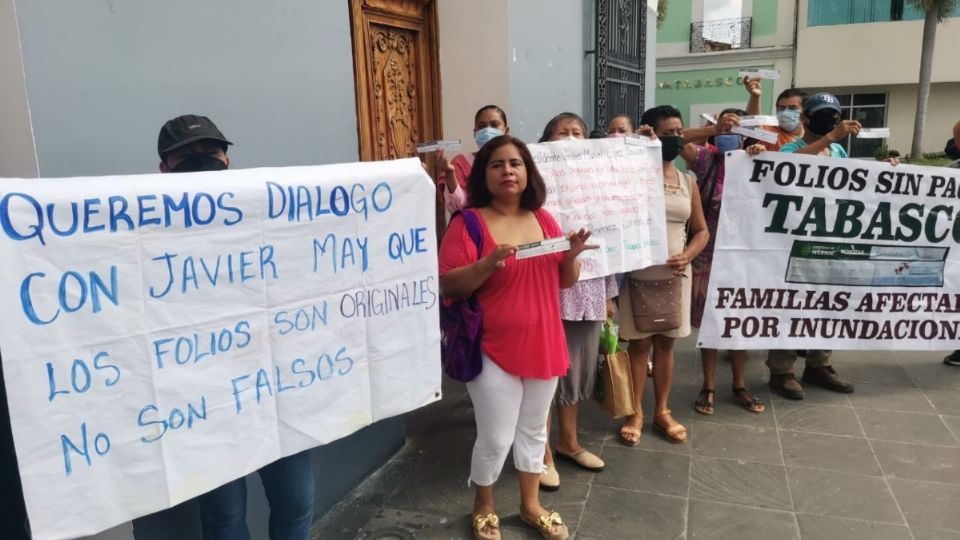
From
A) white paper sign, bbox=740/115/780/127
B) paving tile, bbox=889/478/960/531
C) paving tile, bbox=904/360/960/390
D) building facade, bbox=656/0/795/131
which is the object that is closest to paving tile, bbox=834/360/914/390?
paving tile, bbox=904/360/960/390

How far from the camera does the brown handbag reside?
12.5ft

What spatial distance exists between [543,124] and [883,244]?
286cm

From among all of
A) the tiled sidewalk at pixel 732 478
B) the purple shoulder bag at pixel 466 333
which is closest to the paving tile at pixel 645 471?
the tiled sidewalk at pixel 732 478

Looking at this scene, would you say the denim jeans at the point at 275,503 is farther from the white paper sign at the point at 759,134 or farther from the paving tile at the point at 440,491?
the white paper sign at the point at 759,134

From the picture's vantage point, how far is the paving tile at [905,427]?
3.95 metres

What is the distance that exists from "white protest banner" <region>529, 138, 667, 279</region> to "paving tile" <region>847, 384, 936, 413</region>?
2.02 m

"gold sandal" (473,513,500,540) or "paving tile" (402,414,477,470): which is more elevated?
"gold sandal" (473,513,500,540)

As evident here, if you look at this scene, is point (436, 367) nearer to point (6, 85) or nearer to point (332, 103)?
point (332, 103)

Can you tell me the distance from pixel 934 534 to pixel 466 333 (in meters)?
2.34

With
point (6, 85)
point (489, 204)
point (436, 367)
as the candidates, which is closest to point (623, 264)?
point (489, 204)

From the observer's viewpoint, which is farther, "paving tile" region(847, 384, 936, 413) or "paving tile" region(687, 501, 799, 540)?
"paving tile" region(847, 384, 936, 413)

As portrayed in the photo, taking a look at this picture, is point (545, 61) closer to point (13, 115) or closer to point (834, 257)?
point (834, 257)

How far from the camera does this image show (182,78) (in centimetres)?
239

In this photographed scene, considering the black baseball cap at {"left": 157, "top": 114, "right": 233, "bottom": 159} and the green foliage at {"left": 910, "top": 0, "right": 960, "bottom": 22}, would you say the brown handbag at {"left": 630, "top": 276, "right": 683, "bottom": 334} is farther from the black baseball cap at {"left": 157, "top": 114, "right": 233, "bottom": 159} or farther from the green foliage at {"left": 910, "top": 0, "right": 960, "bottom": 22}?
the green foliage at {"left": 910, "top": 0, "right": 960, "bottom": 22}
